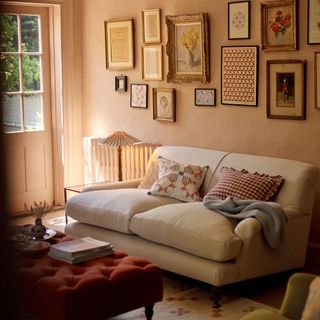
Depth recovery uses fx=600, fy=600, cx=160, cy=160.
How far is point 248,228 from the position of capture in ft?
11.5

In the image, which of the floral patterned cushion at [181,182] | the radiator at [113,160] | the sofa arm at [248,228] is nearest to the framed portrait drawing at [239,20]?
the floral patterned cushion at [181,182]

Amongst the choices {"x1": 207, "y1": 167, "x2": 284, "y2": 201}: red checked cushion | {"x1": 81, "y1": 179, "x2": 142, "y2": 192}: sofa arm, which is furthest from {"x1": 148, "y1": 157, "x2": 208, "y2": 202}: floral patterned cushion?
{"x1": 81, "y1": 179, "x2": 142, "y2": 192}: sofa arm

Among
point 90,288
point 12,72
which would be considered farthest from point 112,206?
point 12,72

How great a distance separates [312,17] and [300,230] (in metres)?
1.48

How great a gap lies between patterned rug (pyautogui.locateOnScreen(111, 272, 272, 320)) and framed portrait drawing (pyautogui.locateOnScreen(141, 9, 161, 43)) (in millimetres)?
2461

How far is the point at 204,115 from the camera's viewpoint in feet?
16.7

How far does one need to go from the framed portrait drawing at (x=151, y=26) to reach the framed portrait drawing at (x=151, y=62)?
7 centimetres

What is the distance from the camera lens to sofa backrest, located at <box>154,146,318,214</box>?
12.9 feet

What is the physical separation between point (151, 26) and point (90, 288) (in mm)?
3196

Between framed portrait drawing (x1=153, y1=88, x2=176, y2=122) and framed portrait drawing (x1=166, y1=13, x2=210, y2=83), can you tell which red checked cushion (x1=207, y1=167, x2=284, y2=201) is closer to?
framed portrait drawing (x1=166, y1=13, x2=210, y2=83)

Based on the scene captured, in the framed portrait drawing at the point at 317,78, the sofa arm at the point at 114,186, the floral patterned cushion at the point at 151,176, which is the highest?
the framed portrait drawing at the point at 317,78

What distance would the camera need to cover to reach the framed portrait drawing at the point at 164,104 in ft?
17.6

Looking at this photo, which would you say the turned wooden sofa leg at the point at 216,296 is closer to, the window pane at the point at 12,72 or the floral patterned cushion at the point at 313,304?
the floral patterned cushion at the point at 313,304

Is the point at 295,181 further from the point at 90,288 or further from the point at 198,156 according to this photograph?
the point at 90,288
